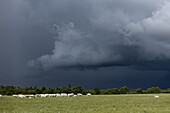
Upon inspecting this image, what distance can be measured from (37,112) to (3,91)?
144 m

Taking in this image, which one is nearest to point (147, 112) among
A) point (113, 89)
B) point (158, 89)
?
point (113, 89)

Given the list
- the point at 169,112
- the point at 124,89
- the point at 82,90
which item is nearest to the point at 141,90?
the point at 124,89

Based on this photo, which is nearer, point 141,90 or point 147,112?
point 147,112

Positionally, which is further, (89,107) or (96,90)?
(96,90)

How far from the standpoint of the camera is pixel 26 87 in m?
194

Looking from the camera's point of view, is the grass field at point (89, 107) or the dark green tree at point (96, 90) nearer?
the grass field at point (89, 107)

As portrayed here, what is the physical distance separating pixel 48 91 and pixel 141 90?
8035cm

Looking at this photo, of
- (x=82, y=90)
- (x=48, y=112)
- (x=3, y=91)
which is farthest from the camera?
(x=82, y=90)

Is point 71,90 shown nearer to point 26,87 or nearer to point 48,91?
point 48,91

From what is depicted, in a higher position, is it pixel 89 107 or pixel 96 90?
pixel 96 90

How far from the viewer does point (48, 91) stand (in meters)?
162

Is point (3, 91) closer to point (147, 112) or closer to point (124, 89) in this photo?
point (124, 89)

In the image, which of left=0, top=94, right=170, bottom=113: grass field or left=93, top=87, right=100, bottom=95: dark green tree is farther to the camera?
left=93, top=87, right=100, bottom=95: dark green tree

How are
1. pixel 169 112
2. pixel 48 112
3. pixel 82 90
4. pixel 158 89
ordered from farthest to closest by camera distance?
pixel 158 89, pixel 82 90, pixel 48 112, pixel 169 112
